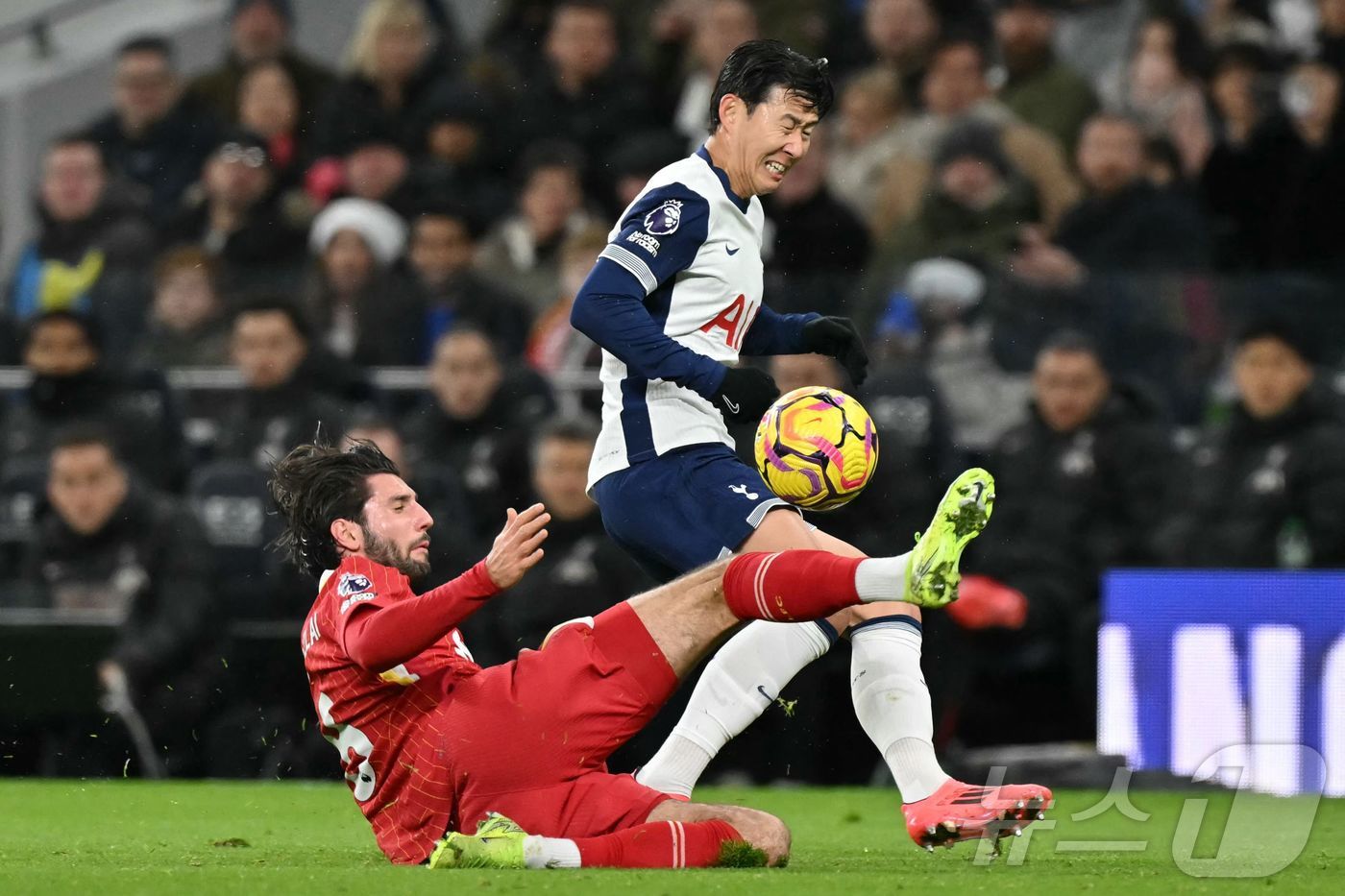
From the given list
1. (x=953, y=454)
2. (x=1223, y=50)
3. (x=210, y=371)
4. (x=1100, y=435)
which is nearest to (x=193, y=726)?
(x=210, y=371)

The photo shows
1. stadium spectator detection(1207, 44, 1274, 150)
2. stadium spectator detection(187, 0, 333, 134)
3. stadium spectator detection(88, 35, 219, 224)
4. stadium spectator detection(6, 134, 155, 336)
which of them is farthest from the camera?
stadium spectator detection(88, 35, 219, 224)

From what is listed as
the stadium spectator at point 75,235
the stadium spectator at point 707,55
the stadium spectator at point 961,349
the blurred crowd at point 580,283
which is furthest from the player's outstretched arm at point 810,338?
the stadium spectator at point 75,235

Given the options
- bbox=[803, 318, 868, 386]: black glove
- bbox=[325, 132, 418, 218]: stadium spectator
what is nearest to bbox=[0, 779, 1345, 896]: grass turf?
bbox=[803, 318, 868, 386]: black glove

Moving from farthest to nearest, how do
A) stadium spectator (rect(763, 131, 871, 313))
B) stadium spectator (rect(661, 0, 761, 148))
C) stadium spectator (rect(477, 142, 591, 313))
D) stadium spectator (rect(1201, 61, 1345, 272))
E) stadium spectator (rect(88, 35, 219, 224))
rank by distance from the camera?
stadium spectator (rect(88, 35, 219, 224)) → stadium spectator (rect(661, 0, 761, 148)) → stadium spectator (rect(477, 142, 591, 313)) → stadium spectator (rect(763, 131, 871, 313)) → stadium spectator (rect(1201, 61, 1345, 272))

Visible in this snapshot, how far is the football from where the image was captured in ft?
17.9

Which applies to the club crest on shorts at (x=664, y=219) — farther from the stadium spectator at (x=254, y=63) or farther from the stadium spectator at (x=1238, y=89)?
the stadium spectator at (x=254, y=63)

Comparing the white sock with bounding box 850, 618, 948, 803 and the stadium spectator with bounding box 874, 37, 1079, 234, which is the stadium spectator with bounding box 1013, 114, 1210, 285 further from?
the white sock with bounding box 850, 618, 948, 803

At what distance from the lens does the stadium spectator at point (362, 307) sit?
33.6 ft

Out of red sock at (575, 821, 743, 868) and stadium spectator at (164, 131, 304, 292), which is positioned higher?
stadium spectator at (164, 131, 304, 292)

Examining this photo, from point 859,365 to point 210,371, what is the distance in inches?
206

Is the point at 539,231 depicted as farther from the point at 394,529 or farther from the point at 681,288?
the point at 394,529

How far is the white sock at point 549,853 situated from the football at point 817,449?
1.14 meters

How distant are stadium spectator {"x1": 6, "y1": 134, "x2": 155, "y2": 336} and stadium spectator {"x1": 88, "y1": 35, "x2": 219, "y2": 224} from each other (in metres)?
0.22

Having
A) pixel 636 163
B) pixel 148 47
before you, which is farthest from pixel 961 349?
pixel 148 47
